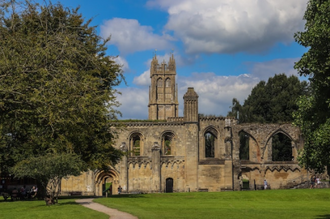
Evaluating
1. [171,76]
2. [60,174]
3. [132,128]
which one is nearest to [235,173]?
[132,128]

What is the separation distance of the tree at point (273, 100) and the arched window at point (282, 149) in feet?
9.34

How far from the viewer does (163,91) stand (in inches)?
4338

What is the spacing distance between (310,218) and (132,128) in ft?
104

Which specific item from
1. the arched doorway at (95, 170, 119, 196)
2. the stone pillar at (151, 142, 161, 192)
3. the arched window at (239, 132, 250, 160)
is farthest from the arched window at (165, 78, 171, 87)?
the arched doorway at (95, 170, 119, 196)

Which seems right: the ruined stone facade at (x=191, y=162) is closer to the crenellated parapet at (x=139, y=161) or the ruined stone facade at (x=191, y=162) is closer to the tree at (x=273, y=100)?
the crenellated parapet at (x=139, y=161)

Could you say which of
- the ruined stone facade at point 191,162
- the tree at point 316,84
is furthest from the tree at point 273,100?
the tree at point 316,84

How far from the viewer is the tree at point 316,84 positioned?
56.5 feet

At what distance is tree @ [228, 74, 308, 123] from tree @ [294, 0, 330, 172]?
48.2 metres

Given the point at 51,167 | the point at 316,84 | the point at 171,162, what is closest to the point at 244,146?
the point at 171,162

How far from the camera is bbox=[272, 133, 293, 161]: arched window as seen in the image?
216ft

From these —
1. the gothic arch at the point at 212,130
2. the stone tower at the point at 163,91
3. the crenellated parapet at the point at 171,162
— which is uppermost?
the stone tower at the point at 163,91

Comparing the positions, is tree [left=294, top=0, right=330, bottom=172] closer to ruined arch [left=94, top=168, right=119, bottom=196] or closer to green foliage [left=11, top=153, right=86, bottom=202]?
green foliage [left=11, top=153, right=86, bottom=202]

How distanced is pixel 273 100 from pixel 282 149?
24.6ft

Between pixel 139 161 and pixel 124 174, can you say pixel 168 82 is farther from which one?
pixel 124 174
